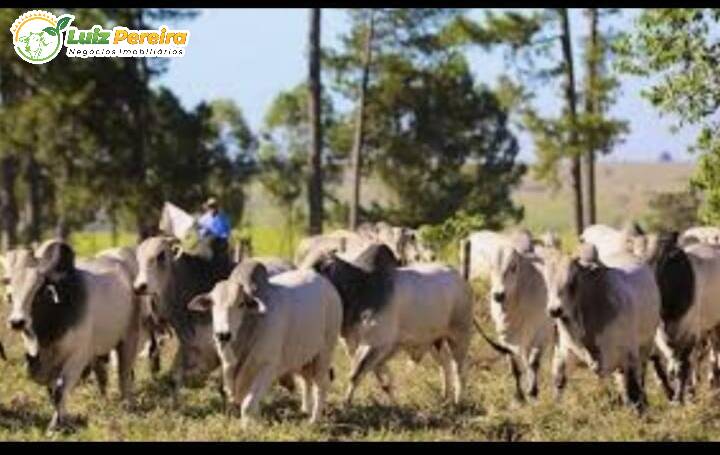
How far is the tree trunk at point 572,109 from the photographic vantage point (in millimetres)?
31672

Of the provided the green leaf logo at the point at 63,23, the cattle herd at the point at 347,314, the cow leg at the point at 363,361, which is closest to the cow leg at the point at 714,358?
the cattle herd at the point at 347,314

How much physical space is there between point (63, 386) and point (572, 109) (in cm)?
2252

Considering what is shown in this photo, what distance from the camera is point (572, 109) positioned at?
3259 cm

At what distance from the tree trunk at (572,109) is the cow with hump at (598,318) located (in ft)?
62.4

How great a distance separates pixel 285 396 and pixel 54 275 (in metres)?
2.78

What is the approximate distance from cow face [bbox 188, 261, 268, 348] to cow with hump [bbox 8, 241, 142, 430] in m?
1.44

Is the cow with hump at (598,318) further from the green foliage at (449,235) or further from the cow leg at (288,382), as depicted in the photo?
the green foliage at (449,235)

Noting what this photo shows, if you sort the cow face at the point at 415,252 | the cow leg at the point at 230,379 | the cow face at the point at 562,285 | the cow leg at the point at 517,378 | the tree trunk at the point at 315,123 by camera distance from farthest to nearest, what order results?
the tree trunk at the point at 315,123, the cow face at the point at 415,252, the cow leg at the point at 517,378, the cow face at the point at 562,285, the cow leg at the point at 230,379

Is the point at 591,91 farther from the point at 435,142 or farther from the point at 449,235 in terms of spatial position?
the point at 435,142

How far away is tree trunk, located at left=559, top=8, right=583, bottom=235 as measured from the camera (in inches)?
1247

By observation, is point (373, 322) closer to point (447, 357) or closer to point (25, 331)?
point (447, 357)

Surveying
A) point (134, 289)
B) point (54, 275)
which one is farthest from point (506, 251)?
point (54, 275)

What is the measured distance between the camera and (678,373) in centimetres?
1402

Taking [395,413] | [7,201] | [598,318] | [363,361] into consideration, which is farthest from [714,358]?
[7,201]
